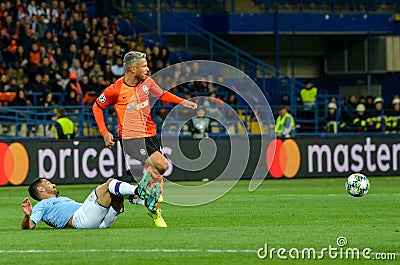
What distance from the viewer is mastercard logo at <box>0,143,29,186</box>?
83.7 feet

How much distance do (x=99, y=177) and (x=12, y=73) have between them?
6490 mm

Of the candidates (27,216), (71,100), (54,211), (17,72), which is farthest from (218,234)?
(17,72)

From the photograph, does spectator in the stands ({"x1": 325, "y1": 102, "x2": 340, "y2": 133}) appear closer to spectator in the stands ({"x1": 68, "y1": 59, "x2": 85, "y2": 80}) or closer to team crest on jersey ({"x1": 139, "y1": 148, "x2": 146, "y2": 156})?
spectator in the stands ({"x1": 68, "y1": 59, "x2": 85, "y2": 80})

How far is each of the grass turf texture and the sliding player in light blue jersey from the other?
18cm

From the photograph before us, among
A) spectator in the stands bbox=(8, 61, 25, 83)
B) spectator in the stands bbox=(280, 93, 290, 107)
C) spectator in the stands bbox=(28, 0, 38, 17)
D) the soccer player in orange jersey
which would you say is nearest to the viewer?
the soccer player in orange jersey

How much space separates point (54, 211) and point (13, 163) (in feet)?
43.0

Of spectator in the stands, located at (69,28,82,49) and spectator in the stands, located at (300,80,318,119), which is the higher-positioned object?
spectator in the stands, located at (69,28,82,49)

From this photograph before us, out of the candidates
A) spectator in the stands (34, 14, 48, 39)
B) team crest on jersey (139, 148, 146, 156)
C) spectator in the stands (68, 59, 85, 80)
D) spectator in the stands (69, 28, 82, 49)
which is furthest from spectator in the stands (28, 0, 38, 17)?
team crest on jersey (139, 148, 146, 156)

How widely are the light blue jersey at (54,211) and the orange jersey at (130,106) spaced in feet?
4.28

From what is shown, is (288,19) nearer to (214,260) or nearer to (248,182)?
(248,182)

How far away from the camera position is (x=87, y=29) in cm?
3403

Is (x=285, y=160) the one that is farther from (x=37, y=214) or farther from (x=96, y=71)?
(x=37, y=214)

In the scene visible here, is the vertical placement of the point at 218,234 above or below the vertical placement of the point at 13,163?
above

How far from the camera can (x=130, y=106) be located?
13781mm
